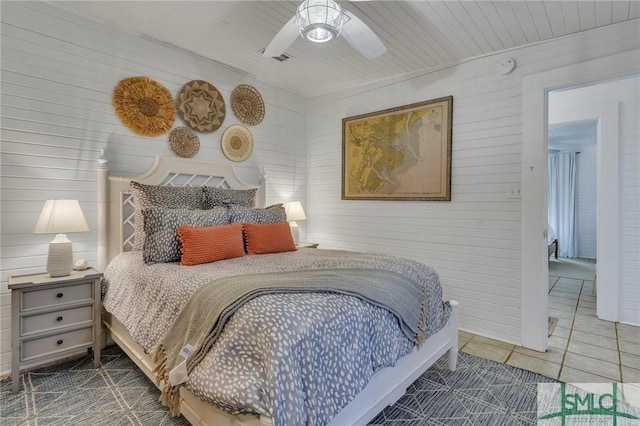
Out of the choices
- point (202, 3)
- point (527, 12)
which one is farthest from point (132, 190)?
point (527, 12)

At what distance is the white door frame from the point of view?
2775mm

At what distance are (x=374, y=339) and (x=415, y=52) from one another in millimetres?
2755

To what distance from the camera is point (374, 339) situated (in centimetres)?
161

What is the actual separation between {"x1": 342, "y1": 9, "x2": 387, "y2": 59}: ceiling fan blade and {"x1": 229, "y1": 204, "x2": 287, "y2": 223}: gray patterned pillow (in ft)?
5.33

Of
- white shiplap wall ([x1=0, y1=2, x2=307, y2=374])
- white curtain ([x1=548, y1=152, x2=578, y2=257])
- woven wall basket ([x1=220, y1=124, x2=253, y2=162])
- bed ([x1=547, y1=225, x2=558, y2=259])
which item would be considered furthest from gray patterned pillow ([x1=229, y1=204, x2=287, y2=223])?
white curtain ([x1=548, y1=152, x2=578, y2=257])

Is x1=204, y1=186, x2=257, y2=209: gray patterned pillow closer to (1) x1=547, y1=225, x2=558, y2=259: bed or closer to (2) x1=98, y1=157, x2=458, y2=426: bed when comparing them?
(2) x1=98, y1=157, x2=458, y2=426: bed

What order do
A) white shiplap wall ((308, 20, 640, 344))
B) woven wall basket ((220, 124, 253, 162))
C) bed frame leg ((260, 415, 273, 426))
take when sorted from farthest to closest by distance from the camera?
woven wall basket ((220, 124, 253, 162)), white shiplap wall ((308, 20, 640, 344)), bed frame leg ((260, 415, 273, 426))

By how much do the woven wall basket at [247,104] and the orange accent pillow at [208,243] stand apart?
5.77 ft

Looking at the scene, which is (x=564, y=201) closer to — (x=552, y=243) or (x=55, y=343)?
(x=552, y=243)

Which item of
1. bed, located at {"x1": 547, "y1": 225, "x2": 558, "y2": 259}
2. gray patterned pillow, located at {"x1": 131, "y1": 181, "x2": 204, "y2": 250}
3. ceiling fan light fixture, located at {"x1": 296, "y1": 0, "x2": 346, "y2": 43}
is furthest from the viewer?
bed, located at {"x1": 547, "y1": 225, "x2": 558, "y2": 259}

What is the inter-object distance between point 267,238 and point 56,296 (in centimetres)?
152

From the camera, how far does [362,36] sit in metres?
2.13

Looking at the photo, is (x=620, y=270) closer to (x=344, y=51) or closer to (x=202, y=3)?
(x=344, y=51)

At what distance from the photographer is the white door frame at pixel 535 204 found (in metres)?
2.78
